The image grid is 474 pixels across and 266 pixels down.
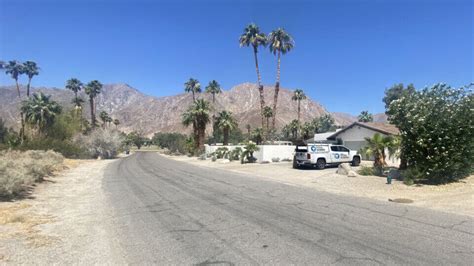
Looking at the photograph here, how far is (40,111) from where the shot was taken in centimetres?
5719

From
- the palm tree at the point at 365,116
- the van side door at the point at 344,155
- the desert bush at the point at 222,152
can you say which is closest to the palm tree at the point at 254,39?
the desert bush at the point at 222,152

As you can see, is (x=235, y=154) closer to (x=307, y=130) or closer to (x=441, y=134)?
(x=441, y=134)

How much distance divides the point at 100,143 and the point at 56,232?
62.2 metres

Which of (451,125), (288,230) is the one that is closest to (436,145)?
(451,125)

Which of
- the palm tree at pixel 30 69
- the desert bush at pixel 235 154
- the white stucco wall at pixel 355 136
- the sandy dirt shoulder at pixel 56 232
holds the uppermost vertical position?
the palm tree at pixel 30 69

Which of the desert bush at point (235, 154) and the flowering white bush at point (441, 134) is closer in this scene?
the flowering white bush at point (441, 134)

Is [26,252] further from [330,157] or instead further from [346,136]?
[346,136]

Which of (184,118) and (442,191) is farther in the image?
(184,118)

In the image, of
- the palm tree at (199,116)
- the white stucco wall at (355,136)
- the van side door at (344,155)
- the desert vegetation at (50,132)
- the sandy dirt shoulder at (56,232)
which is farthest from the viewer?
the palm tree at (199,116)

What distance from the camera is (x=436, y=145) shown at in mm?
16969

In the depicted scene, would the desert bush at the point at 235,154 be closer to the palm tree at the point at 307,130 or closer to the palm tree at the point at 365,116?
the palm tree at the point at 307,130

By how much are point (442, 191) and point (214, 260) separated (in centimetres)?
1267

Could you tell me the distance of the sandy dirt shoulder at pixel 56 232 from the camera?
21.6 ft

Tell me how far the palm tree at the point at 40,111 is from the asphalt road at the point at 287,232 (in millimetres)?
51541
